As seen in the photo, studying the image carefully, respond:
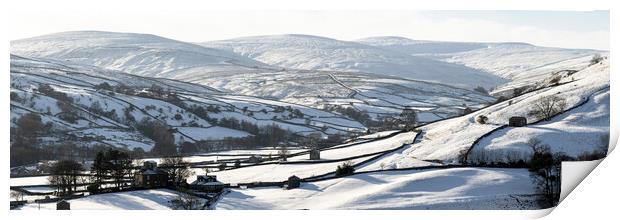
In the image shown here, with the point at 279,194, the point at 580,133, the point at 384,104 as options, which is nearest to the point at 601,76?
the point at 580,133

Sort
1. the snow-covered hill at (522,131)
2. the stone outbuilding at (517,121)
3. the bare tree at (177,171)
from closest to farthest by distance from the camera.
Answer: the snow-covered hill at (522,131)
the bare tree at (177,171)
the stone outbuilding at (517,121)

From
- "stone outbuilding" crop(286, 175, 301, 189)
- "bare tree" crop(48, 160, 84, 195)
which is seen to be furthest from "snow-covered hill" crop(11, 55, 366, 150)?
"stone outbuilding" crop(286, 175, 301, 189)

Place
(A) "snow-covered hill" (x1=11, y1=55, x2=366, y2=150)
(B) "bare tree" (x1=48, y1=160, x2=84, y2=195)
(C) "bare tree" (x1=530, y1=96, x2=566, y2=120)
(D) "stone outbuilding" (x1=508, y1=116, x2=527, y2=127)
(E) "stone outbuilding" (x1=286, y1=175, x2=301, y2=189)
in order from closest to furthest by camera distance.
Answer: (E) "stone outbuilding" (x1=286, y1=175, x2=301, y2=189) → (B) "bare tree" (x1=48, y1=160, x2=84, y2=195) → (D) "stone outbuilding" (x1=508, y1=116, x2=527, y2=127) → (C) "bare tree" (x1=530, y1=96, x2=566, y2=120) → (A) "snow-covered hill" (x1=11, y1=55, x2=366, y2=150)

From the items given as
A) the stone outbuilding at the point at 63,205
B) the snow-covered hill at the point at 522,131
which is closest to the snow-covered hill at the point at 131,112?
the snow-covered hill at the point at 522,131

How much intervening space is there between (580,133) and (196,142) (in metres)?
50.7

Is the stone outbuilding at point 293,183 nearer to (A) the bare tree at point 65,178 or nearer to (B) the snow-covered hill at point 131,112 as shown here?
(A) the bare tree at point 65,178

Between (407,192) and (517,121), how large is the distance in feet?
58.5

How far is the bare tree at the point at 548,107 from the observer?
6372cm

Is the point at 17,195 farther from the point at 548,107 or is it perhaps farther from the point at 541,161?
the point at 548,107

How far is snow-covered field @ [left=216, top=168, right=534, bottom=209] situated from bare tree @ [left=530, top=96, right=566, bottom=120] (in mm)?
16284

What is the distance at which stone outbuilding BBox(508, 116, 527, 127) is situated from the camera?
61.1m

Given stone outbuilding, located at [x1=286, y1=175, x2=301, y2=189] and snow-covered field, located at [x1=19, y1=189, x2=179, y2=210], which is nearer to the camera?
snow-covered field, located at [x1=19, y1=189, x2=179, y2=210]

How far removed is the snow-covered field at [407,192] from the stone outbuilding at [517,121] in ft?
42.1

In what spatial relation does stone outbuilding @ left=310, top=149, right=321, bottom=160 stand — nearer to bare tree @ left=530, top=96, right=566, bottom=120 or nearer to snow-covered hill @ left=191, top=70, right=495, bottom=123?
bare tree @ left=530, top=96, right=566, bottom=120
